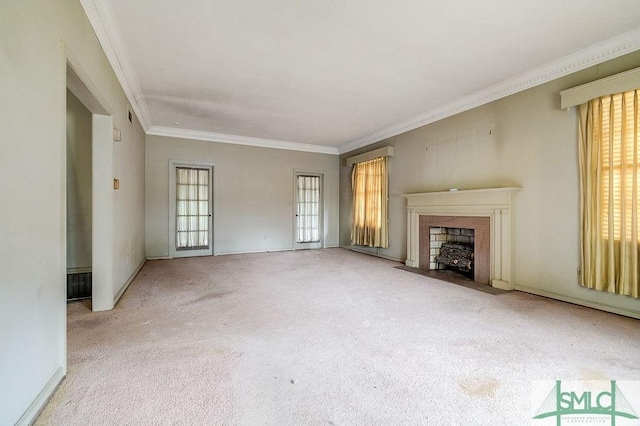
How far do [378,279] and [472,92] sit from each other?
10.1ft

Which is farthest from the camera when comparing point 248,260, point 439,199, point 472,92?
point 248,260

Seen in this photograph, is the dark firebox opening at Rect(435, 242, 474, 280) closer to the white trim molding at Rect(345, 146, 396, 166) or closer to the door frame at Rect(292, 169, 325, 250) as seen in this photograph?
the white trim molding at Rect(345, 146, 396, 166)

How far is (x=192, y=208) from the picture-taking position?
6.60 meters

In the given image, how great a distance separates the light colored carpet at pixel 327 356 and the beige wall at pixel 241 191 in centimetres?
283

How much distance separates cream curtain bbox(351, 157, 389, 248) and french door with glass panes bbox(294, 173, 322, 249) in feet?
Result: 3.47

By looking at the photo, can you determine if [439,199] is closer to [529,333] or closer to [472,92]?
[472,92]

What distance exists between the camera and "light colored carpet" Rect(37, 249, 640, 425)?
1526mm

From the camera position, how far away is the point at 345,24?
2.68 metres

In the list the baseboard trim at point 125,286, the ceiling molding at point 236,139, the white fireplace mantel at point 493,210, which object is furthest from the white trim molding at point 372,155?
the baseboard trim at point 125,286

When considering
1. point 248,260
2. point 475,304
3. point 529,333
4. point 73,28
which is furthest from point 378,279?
point 73,28

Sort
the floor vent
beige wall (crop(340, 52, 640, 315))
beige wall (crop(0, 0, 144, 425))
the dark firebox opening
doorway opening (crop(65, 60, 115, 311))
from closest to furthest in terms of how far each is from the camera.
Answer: beige wall (crop(0, 0, 144, 425)) < doorway opening (crop(65, 60, 115, 311)) < beige wall (crop(340, 52, 640, 315)) < the floor vent < the dark firebox opening

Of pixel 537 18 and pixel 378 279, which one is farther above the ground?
pixel 537 18

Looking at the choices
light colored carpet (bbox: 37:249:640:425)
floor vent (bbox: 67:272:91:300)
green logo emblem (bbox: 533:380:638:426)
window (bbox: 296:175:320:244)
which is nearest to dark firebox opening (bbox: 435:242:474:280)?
light colored carpet (bbox: 37:249:640:425)

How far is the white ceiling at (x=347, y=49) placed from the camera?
248cm
